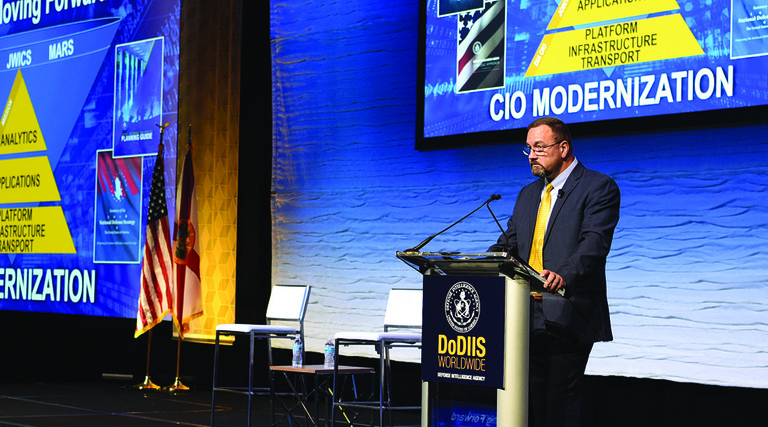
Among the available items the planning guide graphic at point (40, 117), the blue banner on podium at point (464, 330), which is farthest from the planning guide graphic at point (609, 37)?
the planning guide graphic at point (40, 117)

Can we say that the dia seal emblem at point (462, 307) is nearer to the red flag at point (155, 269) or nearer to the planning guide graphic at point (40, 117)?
the red flag at point (155, 269)

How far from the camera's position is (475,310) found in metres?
2.73

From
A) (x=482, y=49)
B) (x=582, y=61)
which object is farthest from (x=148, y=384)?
(x=582, y=61)

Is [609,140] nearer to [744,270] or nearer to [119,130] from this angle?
[744,270]

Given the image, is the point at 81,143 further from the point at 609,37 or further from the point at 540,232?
the point at 540,232

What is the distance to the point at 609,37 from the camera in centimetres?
495

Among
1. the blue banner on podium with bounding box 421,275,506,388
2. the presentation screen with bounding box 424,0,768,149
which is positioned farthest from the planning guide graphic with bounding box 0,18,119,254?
the blue banner on podium with bounding box 421,275,506,388

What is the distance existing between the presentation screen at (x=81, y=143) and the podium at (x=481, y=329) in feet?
16.2

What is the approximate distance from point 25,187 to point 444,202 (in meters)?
4.65

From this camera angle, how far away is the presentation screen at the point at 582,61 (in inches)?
179

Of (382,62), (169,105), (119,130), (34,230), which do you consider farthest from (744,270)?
(34,230)

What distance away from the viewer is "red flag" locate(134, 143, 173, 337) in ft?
22.4

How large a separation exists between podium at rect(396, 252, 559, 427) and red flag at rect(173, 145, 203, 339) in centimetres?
419

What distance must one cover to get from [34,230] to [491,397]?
271 inches
